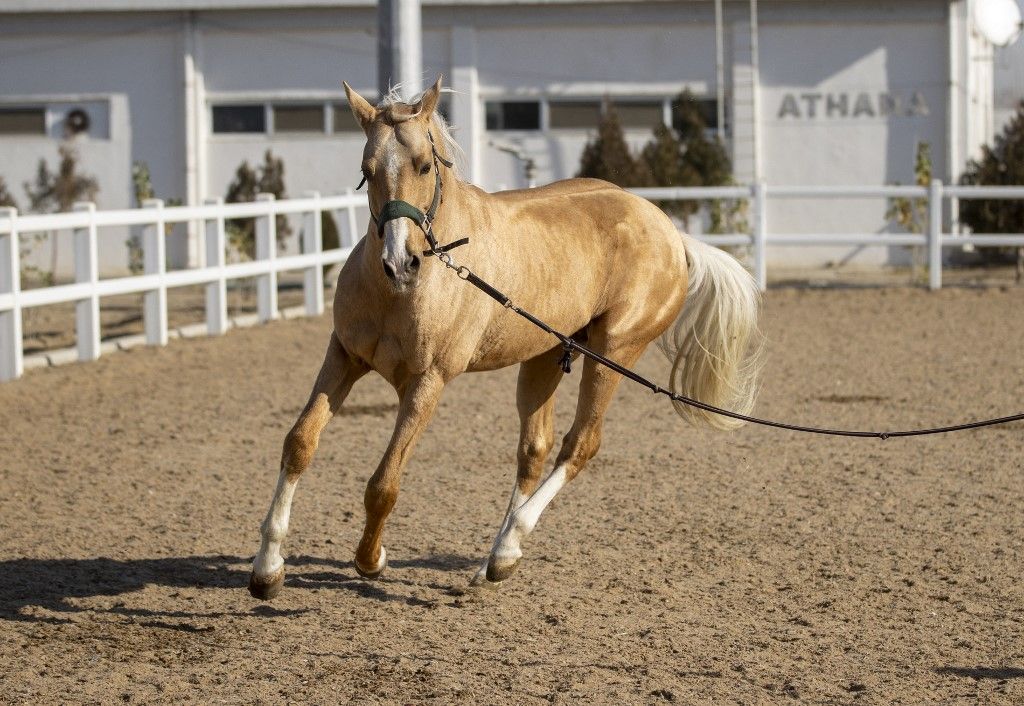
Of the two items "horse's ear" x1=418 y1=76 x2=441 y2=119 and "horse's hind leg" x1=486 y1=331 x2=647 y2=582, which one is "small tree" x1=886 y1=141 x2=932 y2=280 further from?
"horse's ear" x1=418 y1=76 x2=441 y2=119

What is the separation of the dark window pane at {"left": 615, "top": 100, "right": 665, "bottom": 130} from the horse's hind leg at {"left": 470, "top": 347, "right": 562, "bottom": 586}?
17.1 metres

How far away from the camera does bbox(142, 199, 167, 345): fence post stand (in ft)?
41.6

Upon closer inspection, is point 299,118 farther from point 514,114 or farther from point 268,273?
point 268,273

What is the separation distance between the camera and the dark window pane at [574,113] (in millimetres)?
23000

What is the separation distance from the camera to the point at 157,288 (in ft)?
41.5

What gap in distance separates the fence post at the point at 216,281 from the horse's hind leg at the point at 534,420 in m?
7.86

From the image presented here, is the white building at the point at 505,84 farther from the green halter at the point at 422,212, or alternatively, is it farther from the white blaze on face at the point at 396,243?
the white blaze on face at the point at 396,243

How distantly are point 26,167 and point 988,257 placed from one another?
48.6ft

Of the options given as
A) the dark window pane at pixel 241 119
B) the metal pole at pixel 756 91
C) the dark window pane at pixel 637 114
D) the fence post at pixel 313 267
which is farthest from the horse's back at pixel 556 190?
the dark window pane at pixel 241 119

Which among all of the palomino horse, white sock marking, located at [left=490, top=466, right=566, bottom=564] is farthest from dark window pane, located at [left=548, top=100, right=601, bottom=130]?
white sock marking, located at [left=490, top=466, right=566, bottom=564]

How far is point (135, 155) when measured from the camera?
923 inches

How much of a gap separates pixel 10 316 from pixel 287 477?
20.7 feet

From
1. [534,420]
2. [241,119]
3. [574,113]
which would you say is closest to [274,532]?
[534,420]

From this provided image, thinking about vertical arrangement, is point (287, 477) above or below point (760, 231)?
below
